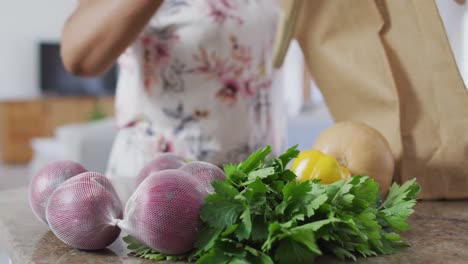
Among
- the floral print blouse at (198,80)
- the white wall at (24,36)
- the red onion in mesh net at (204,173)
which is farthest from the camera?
the white wall at (24,36)

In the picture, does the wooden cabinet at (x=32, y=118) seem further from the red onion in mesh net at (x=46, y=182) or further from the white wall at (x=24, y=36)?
the red onion in mesh net at (x=46, y=182)

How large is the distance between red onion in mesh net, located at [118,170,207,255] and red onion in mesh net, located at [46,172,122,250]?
28 mm

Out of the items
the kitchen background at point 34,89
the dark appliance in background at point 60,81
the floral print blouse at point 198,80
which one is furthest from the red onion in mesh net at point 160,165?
the dark appliance in background at point 60,81

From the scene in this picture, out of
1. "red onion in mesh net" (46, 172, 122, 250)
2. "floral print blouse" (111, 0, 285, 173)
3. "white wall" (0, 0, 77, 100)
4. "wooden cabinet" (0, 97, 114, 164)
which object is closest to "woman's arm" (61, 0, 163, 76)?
"floral print blouse" (111, 0, 285, 173)

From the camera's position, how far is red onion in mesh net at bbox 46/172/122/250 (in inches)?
22.2

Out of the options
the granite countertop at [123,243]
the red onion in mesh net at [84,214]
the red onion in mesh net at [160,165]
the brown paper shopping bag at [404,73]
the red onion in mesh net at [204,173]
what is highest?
the brown paper shopping bag at [404,73]

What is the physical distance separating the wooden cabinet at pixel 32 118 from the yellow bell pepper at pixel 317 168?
6.24 metres

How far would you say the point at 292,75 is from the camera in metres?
5.46

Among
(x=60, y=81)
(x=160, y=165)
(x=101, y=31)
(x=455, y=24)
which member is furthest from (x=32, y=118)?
(x=160, y=165)

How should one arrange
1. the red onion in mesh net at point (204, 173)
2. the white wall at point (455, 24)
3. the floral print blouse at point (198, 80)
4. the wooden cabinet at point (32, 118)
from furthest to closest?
1. the wooden cabinet at point (32, 118)
2. the floral print blouse at point (198, 80)
3. the white wall at point (455, 24)
4. the red onion in mesh net at point (204, 173)

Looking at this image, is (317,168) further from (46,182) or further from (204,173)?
(46,182)

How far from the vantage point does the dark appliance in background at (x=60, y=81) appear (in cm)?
734

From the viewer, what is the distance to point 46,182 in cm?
64

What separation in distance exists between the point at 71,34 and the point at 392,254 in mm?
605
